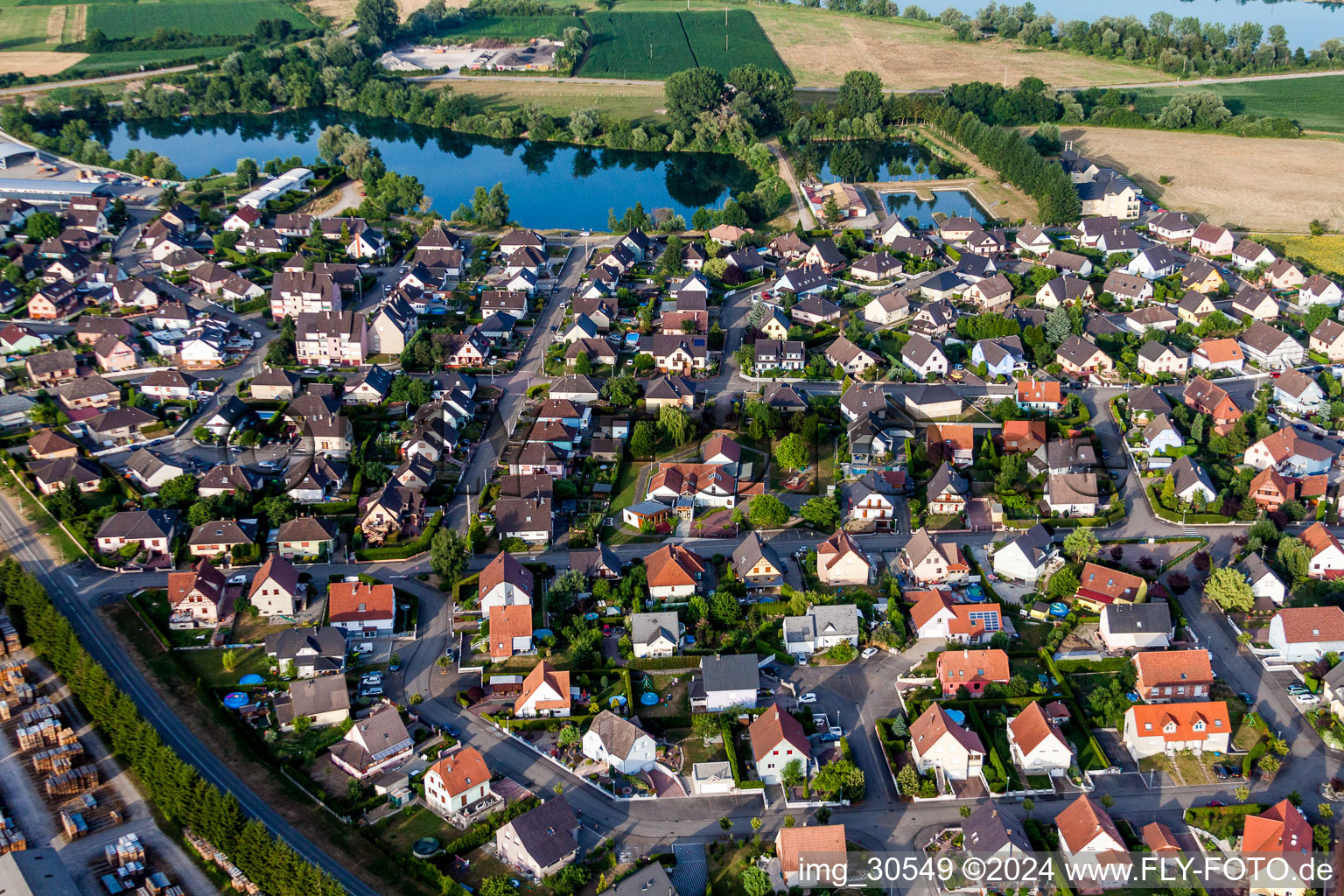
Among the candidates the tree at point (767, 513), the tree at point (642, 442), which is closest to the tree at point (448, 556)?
the tree at point (642, 442)

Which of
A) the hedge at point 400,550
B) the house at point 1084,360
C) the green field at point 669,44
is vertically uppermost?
the green field at point 669,44

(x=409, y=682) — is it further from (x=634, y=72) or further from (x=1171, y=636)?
(x=634, y=72)

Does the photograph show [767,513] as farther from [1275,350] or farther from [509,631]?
[1275,350]

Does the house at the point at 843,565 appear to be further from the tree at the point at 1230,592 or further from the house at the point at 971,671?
the tree at the point at 1230,592

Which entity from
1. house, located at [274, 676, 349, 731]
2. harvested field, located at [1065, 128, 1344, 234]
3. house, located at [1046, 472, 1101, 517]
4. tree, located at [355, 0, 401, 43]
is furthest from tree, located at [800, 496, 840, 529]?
tree, located at [355, 0, 401, 43]

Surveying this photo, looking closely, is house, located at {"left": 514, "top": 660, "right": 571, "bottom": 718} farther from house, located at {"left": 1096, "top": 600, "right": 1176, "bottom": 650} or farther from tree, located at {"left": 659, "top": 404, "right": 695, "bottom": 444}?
house, located at {"left": 1096, "top": 600, "right": 1176, "bottom": 650}

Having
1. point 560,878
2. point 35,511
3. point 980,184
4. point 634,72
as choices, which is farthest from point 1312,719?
point 634,72
